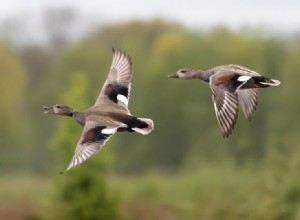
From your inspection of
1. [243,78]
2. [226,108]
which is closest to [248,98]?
[243,78]

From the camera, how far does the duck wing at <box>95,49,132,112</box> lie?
20141 millimetres

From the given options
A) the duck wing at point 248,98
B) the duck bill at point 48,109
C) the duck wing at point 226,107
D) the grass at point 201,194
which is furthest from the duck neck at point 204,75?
the grass at point 201,194

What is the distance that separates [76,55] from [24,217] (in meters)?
28.9

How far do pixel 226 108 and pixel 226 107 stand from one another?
0.07 feet

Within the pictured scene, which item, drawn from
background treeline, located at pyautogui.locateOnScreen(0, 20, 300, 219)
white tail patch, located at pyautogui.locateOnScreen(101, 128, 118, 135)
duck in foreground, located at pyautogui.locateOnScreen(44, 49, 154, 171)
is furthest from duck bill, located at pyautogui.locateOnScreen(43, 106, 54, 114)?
background treeline, located at pyautogui.locateOnScreen(0, 20, 300, 219)

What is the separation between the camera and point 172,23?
9156 centimetres

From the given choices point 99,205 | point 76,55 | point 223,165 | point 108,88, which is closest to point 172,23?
point 76,55

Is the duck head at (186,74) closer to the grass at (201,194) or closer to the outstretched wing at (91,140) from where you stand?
the outstretched wing at (91,140)

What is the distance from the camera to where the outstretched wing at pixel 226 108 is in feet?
60.6

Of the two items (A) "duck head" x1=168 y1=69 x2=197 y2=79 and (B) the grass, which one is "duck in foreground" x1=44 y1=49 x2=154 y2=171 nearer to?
(A) "duck head" x1=168 y1=69 x2=197 y2=79

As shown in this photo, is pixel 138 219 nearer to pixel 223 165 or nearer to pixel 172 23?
pixel 223 165

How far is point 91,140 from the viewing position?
1803 cm

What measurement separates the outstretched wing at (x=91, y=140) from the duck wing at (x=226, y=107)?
135 cm

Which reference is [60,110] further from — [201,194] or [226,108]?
[201,194]
